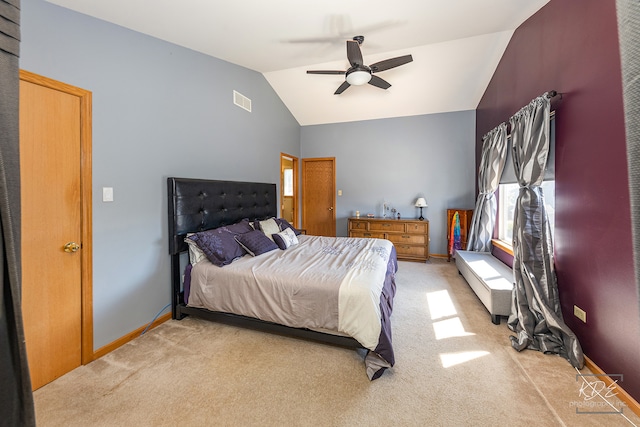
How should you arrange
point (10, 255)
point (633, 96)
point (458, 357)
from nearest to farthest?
point (633, 96) < point (10, 255) < point (458, 357)

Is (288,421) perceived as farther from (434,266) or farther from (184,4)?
(434,266)

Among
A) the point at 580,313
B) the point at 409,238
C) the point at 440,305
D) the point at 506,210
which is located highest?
the point at 506,210

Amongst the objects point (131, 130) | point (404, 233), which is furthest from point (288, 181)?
point (131, 130)

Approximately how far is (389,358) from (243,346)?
1.19 meters

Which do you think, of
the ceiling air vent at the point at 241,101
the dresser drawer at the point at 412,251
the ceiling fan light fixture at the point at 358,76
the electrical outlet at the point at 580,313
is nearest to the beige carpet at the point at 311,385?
the electrical outlet at the point at 580,313

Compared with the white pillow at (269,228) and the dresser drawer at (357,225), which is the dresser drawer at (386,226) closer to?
the dresser drawer at (357,225)

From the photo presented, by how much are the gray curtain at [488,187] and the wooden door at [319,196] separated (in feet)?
8.85

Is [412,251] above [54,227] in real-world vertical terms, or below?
below

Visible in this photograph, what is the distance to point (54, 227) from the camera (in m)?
1.79

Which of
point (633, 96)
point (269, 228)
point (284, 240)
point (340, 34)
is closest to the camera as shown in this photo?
point (633, 96)

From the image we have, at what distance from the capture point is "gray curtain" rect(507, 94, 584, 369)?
2086 millimetres

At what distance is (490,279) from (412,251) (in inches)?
75.8

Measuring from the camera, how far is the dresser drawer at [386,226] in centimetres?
475

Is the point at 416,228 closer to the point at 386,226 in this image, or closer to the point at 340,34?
the point at 386,226
